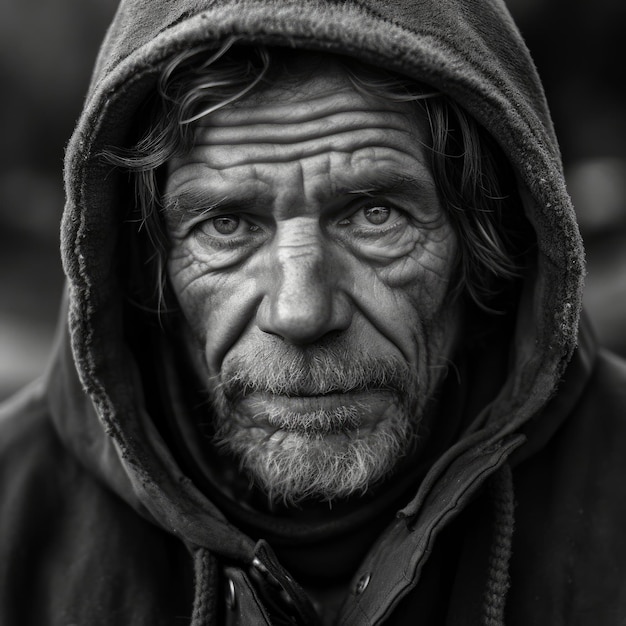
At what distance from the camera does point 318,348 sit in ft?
5.51

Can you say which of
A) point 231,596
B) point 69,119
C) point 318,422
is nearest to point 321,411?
point 318,422

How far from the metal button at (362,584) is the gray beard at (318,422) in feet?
0.60

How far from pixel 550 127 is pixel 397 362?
0.63m

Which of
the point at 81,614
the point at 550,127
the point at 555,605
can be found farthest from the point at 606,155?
the point at 81,614

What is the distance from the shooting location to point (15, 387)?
3816 mm

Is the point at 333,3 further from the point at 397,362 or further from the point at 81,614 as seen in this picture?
the point at 81,614

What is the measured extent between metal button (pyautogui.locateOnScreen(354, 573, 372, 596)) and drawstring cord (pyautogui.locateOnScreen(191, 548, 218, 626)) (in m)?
0.31

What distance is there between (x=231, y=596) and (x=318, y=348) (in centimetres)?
56

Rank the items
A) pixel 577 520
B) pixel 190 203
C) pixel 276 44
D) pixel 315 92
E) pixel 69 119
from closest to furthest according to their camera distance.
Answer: pixel 276 44 → pixel 315 92 → pixel 190 203 → pixel 577 520 → pixel 69 119

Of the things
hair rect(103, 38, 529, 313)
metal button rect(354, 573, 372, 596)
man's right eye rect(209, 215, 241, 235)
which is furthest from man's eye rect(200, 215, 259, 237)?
metal button rect(354, 573, 372, 596)

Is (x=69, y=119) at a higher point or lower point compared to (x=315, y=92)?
lower

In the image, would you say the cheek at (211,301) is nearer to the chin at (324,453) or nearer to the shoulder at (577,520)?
the chin at (324,453)

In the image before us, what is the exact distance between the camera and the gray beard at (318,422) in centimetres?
170

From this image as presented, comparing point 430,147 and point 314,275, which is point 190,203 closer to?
point 314,275
